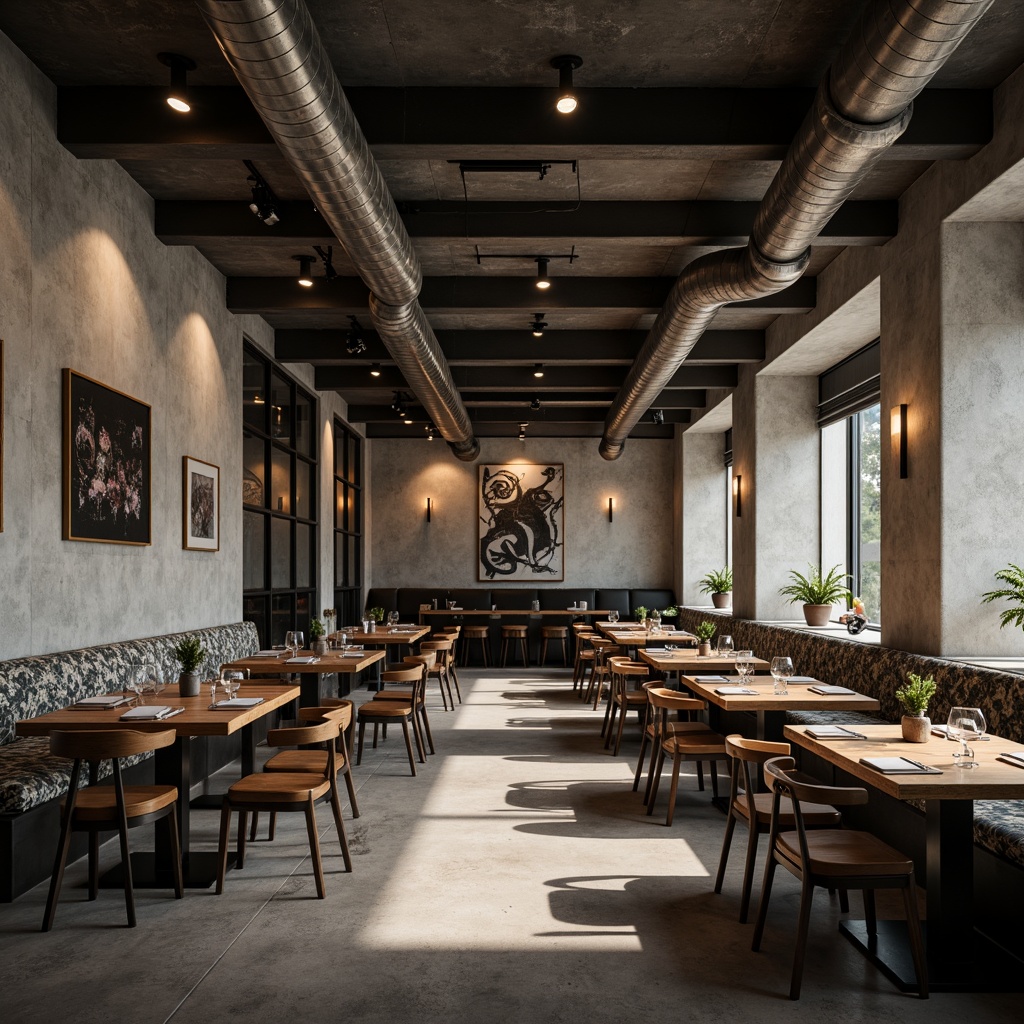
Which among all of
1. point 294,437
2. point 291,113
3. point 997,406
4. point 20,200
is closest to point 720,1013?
point 291,113

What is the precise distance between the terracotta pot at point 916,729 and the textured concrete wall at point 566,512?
12.0 m

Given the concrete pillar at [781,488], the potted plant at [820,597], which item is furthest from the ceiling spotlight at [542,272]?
the potted plant at [820,597]

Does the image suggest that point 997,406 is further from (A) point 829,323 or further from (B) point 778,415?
(B) point 778,415

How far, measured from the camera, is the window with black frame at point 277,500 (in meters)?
9.25

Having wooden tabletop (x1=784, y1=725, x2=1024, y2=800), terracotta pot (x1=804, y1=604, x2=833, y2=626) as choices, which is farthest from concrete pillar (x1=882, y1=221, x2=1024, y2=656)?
terracotta pot (x1=804, y1=604, x2=833, y2=626)

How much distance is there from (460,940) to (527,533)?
12226 mm

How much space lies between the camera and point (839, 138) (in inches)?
160

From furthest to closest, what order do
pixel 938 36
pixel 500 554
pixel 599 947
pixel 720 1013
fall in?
pixel 500 554 → pixel 599 947 → pixel 938 36 → pixel 720 1013

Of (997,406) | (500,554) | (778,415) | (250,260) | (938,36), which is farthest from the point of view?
(500,554)

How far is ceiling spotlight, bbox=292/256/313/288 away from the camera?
7406mm

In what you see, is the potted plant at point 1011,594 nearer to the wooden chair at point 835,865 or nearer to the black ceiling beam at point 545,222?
the wooden chair at point 835,865

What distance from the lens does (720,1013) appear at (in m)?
3.02

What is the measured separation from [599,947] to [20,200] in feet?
14.8

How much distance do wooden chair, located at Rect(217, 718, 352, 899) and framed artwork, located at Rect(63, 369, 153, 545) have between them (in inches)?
78.5
